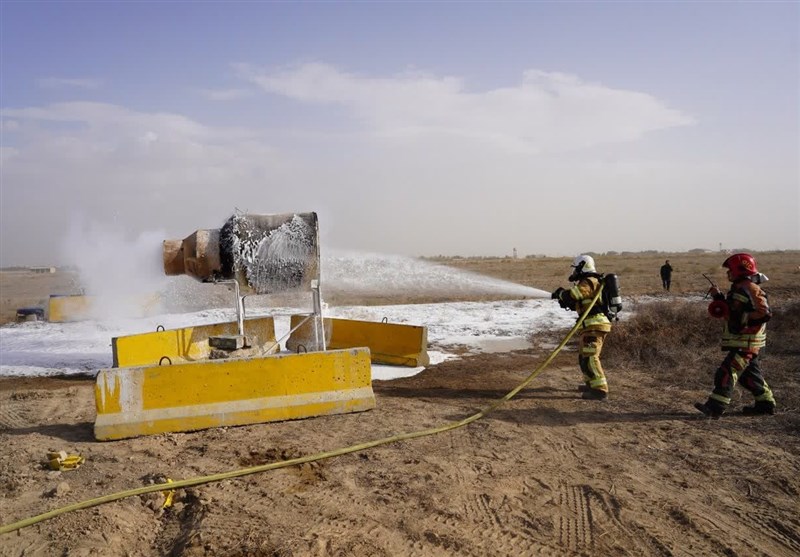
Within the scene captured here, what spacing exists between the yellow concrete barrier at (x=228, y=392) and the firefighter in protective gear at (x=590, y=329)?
9.37 feet

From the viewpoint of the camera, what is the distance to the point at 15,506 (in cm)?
440

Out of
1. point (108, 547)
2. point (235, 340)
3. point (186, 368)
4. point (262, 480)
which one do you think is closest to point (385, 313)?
point (235, 340)

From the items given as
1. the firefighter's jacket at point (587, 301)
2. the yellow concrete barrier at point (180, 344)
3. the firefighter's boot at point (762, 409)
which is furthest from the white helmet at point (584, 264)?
the yellow concrete barrier at point (180, 344)

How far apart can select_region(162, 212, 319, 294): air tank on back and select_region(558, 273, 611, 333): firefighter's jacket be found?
133 inches

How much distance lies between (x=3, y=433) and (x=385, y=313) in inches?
446

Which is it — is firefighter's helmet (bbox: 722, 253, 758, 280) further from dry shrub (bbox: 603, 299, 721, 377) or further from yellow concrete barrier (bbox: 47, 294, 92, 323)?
yellow concrete barrier (bbox: 47, 294, 92, 323)

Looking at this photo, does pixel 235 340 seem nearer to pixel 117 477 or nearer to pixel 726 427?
pixel 117 477

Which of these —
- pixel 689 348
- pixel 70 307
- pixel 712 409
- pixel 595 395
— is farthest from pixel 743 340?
pixel 70 307

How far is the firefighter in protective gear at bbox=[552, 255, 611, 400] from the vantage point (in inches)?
293

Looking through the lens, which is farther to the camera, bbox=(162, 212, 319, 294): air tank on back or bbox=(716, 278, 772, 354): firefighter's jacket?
bbox=(162, 212, 319, 294): air tank on back

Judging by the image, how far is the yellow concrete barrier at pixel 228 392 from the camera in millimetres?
5949

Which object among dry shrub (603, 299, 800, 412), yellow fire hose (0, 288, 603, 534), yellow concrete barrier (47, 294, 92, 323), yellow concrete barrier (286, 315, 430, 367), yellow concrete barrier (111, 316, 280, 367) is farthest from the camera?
yellow concrete barrier (47, 294, 92, 323)

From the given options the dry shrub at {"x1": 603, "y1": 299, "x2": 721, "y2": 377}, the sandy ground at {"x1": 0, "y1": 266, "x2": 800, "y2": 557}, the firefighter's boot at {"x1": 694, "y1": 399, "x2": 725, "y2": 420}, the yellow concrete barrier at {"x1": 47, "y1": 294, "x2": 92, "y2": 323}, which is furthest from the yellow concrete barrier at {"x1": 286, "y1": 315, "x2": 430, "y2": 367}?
the yellow concrete barrier at {"x1": 47, "y1": 294, "x2": 92, "y2": 323}

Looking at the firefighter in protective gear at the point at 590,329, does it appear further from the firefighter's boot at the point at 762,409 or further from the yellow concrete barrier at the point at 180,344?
the yellow concrete barrier at the point at 180,344
